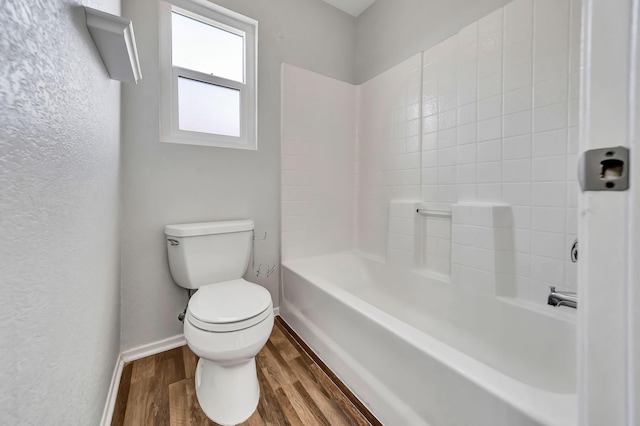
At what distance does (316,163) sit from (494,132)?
3.89ft

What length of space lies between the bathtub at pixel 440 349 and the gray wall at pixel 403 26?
1553 millimetres

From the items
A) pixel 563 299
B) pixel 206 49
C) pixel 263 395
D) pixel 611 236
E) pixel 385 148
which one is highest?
pixel 206 49

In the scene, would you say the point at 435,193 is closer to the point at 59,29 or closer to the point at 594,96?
the point at 594,96

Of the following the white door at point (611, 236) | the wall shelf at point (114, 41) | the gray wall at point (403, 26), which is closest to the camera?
the white door at point (611, 236)

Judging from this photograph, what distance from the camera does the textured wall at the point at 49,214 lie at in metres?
0.34

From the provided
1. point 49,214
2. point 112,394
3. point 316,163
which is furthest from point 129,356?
point 316,163

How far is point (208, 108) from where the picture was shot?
170 centimetres

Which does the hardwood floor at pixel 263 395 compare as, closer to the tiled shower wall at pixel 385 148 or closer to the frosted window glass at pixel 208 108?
the tiled shower wall at pixel 385 148

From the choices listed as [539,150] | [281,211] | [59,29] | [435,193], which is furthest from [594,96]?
[281,211]

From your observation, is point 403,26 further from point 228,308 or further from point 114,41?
point 228,308

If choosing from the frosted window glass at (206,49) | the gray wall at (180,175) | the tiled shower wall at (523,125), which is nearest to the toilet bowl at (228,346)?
the gray wall at (180,175)

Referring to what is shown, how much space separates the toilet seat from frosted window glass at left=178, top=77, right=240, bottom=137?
1.04 metres

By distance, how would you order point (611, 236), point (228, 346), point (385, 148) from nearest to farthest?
point (611, 236), point (228, 346), point (385, 148)

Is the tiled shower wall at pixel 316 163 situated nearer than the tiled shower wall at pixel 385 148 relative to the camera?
No
